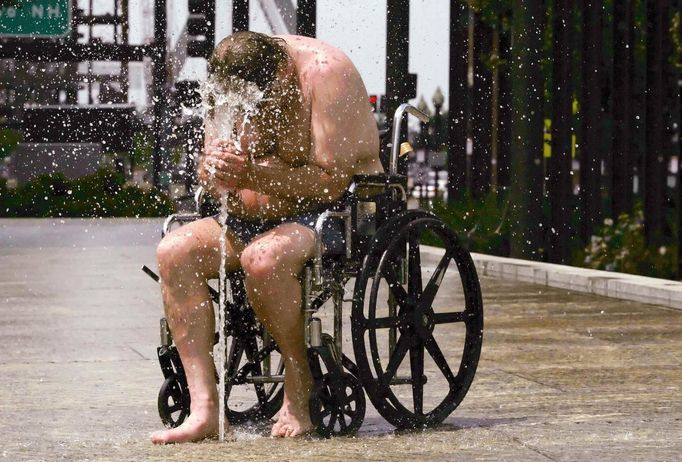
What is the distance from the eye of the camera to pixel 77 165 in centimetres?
5897

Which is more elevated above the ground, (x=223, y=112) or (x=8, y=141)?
(x=223, y=112)

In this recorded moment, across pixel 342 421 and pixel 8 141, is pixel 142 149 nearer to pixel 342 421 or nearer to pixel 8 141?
pixel 8 141

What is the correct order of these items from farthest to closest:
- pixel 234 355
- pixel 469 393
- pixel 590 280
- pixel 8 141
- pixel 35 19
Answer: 1. pixel 8 141
2. pixel 35 19
3. pixel 590 280
4. pixel 469 393
5. pixel 234 355

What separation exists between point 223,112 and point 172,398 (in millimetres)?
1111

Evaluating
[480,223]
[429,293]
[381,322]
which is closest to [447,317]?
[429,293]

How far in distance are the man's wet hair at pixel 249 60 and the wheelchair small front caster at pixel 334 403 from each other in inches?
43.3

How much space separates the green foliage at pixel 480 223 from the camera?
2089cm

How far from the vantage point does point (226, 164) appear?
587 cm

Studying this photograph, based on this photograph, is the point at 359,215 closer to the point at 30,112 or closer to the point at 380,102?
the point at 380,102

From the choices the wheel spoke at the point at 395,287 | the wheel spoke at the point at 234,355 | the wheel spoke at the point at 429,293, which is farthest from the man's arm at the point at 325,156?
the wheel spoke at the point at 234,355

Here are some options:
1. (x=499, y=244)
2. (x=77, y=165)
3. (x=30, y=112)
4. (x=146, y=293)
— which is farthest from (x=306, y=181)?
(x=30, y=112)

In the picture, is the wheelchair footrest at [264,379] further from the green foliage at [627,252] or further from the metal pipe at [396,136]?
the green foliage at [627,252]

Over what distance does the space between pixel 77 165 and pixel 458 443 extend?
2125 inches

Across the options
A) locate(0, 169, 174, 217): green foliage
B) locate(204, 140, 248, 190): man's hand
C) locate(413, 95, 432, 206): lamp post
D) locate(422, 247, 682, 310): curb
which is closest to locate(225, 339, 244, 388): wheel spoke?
locate(204, 140, 248, 190): man's hand
